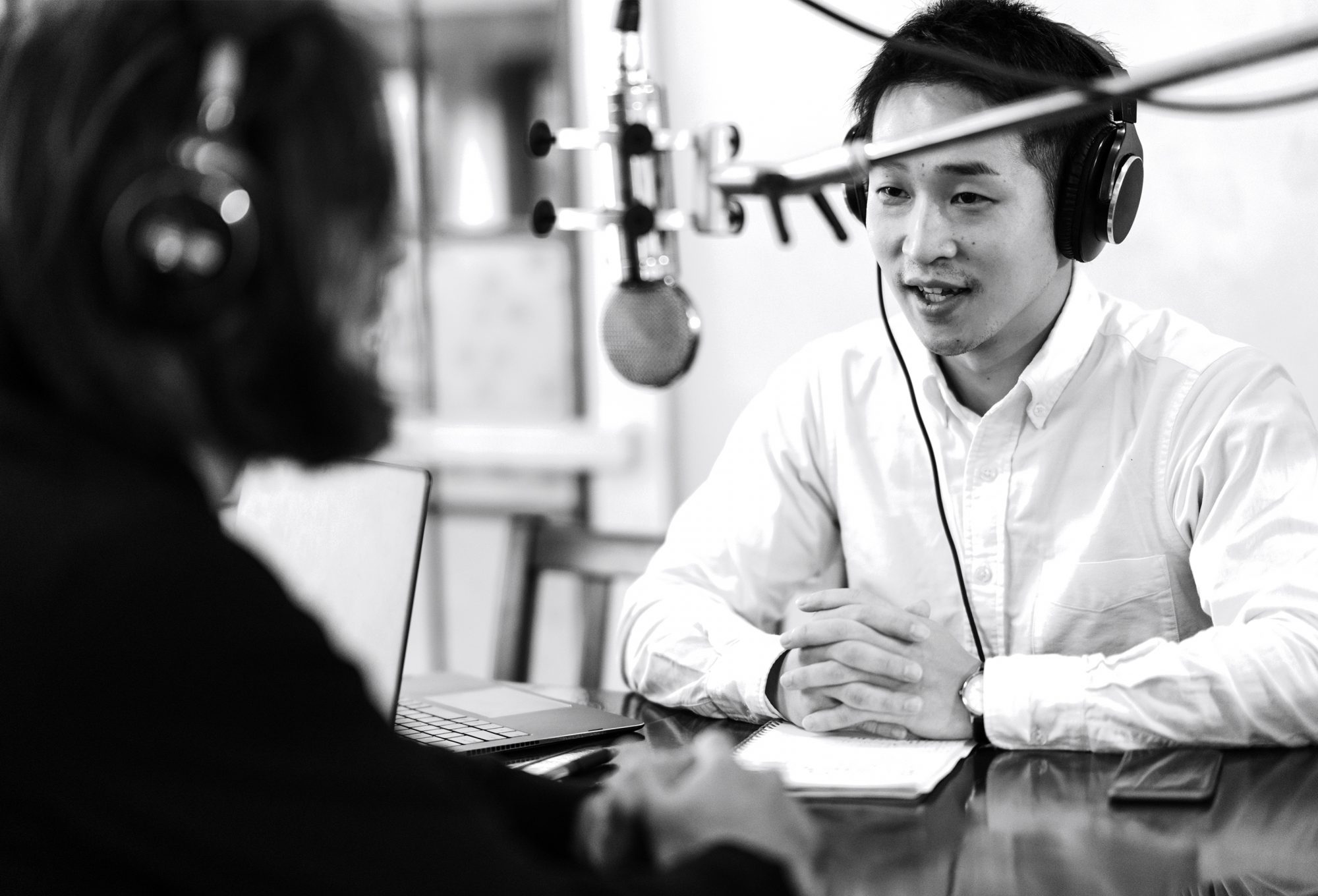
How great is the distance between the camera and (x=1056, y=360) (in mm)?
1608

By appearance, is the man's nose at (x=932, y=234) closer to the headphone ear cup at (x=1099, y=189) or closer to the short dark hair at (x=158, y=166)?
the headphone ear cup at (x=1099, y=189)

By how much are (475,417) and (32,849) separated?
232 cm

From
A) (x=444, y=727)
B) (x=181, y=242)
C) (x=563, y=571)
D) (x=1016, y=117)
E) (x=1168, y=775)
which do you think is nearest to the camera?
(x=181, y=242)

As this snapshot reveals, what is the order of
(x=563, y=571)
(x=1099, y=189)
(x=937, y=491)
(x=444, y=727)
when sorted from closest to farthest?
(x=444, y=727)
(x=1099, y=189)
(x=937, y=491)
(x=563, y=571)

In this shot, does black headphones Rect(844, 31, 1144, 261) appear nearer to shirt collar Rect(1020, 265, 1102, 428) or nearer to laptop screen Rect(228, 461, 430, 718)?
shirt collar Rect(1020, 265, 1102, 428)

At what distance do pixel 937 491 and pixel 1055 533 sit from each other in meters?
0.15

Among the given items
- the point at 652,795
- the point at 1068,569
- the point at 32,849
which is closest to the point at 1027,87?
the point at 1068,569

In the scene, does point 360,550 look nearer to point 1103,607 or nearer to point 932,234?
point 932,234

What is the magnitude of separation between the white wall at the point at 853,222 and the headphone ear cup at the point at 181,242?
68.1 inches

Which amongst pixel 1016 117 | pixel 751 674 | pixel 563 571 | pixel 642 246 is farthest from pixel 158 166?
pixel 563 571

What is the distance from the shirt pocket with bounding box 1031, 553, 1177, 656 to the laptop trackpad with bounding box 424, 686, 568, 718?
0.58 metres

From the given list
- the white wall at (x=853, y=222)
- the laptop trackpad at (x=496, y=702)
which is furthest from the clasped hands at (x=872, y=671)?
the white wall at (x=853, y=222)

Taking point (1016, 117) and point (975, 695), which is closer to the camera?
point (1016, 117)

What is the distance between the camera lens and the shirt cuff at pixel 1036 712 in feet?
4.24
